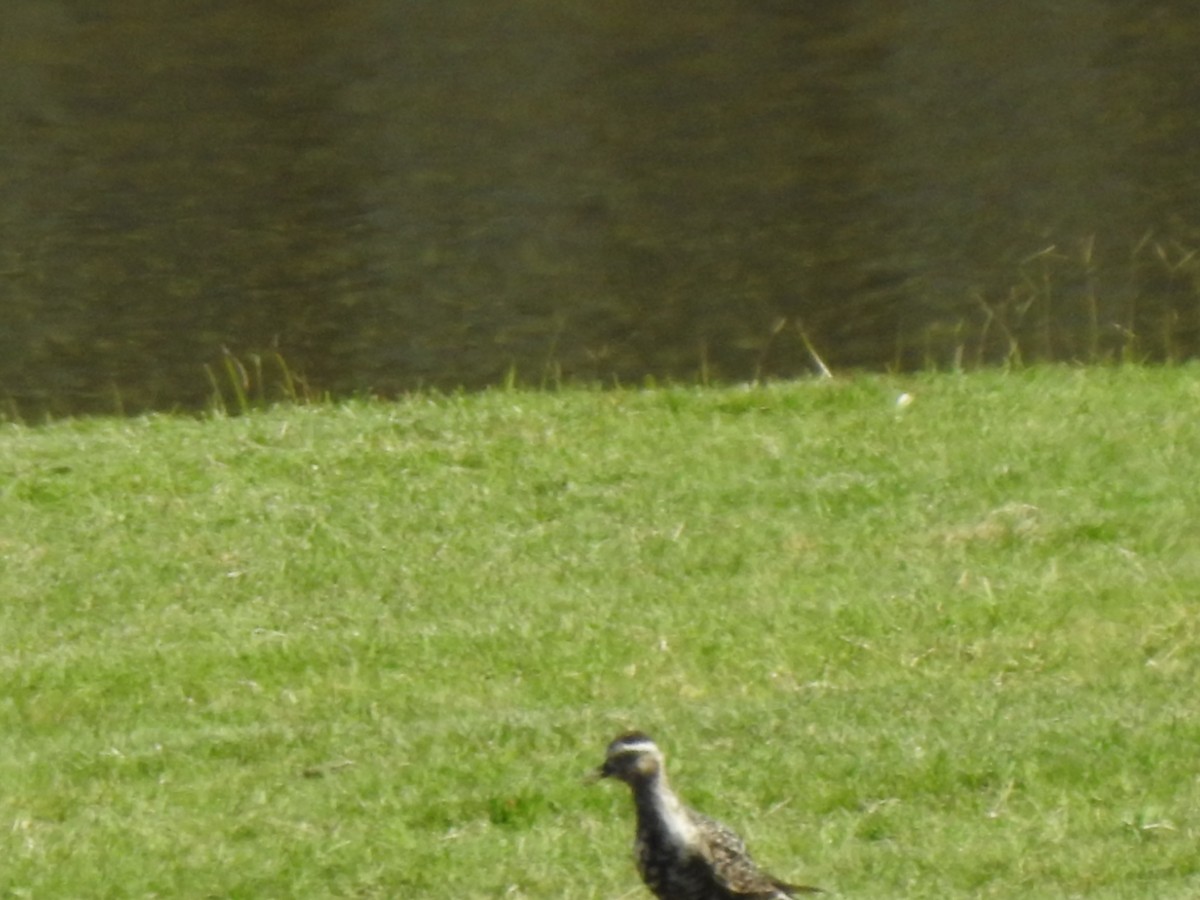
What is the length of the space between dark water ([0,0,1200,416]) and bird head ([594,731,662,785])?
22.7ft

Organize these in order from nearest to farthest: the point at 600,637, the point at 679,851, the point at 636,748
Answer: the point at 679,851
the point at 636,748
the point at 600,637

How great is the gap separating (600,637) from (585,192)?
995cm

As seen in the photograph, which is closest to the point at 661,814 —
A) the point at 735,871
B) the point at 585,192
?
the point at 735,871

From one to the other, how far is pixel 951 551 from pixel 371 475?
2329 millimetres

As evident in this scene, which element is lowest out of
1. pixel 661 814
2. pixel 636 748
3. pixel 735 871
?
pixel 735 871

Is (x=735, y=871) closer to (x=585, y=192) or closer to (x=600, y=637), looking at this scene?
(x=600, y=637)

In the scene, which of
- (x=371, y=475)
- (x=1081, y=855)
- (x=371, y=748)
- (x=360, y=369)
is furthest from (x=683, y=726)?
(x=360, y=369)

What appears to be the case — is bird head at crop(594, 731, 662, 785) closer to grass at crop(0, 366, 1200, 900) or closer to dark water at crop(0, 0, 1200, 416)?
grass at crop(0, 366, 1200, 900)

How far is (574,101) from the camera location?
64.1 ft

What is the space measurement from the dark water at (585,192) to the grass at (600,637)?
2.65m

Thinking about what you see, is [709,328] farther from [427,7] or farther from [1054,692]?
[427,7]

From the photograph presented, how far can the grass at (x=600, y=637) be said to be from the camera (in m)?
5.80

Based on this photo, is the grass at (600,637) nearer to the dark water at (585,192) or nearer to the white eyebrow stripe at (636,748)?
the white eyebrow stripe at (636,748)

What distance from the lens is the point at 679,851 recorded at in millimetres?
4934
